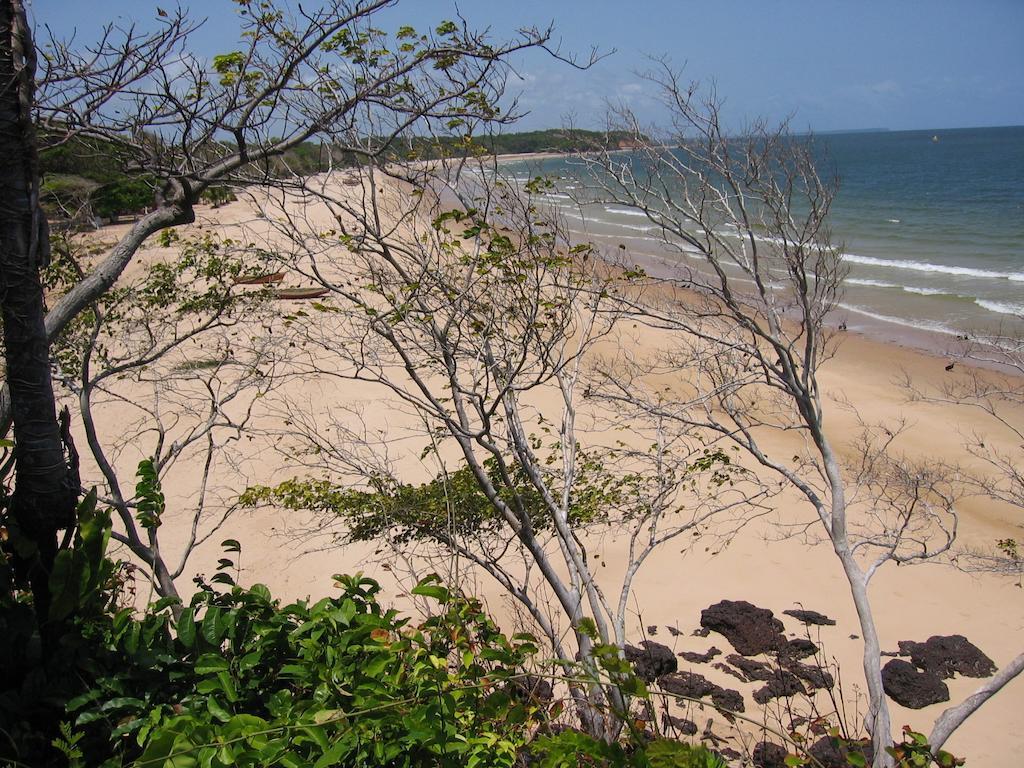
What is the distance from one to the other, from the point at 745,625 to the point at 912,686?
66.1 inches

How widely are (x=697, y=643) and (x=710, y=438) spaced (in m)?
4.42

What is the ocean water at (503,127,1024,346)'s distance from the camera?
17.6 m

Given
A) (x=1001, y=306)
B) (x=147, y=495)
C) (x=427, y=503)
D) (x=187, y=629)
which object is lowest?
(x=1001, y=306)

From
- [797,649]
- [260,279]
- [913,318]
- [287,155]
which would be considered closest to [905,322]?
[913,318]

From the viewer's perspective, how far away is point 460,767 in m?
2.42

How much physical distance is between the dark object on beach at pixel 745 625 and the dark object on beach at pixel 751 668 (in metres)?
0.16

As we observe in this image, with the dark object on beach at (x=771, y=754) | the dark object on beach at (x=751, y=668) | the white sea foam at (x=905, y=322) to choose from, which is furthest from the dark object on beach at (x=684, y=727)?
the white sea foam at (x=905, y=322)

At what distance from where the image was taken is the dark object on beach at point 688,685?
7.09 meters

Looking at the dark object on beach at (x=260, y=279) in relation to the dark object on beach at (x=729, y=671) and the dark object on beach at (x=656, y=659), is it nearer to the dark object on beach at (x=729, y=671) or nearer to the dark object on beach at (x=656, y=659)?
the dark object on beach at (x=656, y=659)

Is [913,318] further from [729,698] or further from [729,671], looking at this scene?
→ [729,698]

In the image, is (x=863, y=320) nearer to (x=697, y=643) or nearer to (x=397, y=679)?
(x=697, y=643)

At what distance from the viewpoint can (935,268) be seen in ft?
78.0

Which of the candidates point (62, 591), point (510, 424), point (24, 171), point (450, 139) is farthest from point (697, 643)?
point (24, 171)

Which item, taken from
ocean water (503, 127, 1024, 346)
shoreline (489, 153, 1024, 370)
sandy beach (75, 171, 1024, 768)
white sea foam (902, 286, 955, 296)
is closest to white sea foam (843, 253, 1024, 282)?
ocean water (503, 127, 1024, 346)
